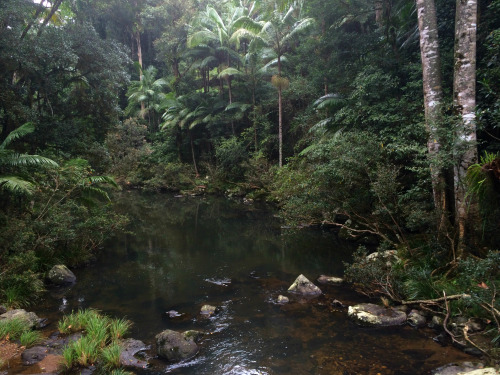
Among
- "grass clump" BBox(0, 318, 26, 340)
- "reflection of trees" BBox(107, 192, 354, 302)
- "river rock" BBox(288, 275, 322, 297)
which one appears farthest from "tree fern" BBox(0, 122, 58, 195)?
"river rock" BBox(288, 275, 322, 297)

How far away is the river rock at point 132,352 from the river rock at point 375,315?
3.54 metres

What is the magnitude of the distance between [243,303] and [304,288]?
1352mm

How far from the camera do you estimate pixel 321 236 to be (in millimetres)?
11703

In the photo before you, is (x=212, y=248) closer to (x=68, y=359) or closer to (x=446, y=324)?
(x=68, y=359)

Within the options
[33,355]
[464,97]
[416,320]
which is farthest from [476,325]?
[33,355]

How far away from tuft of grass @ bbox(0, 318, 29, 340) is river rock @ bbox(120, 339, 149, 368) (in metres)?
1.62

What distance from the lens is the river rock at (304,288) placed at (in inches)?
272

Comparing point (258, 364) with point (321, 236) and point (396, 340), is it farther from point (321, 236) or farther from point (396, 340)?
point (321, 236)

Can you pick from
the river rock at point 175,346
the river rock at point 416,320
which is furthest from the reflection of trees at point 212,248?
the river rock at point 416,320

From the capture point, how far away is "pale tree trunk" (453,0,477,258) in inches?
239

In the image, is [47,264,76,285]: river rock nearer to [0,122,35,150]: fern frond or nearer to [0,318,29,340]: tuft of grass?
[0,318,29,340]: tuft of grass

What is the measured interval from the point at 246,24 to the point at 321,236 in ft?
44.0

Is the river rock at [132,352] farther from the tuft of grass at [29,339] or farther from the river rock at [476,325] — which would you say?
the river rock at [476,325]

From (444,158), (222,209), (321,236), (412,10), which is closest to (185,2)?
(222,209)
